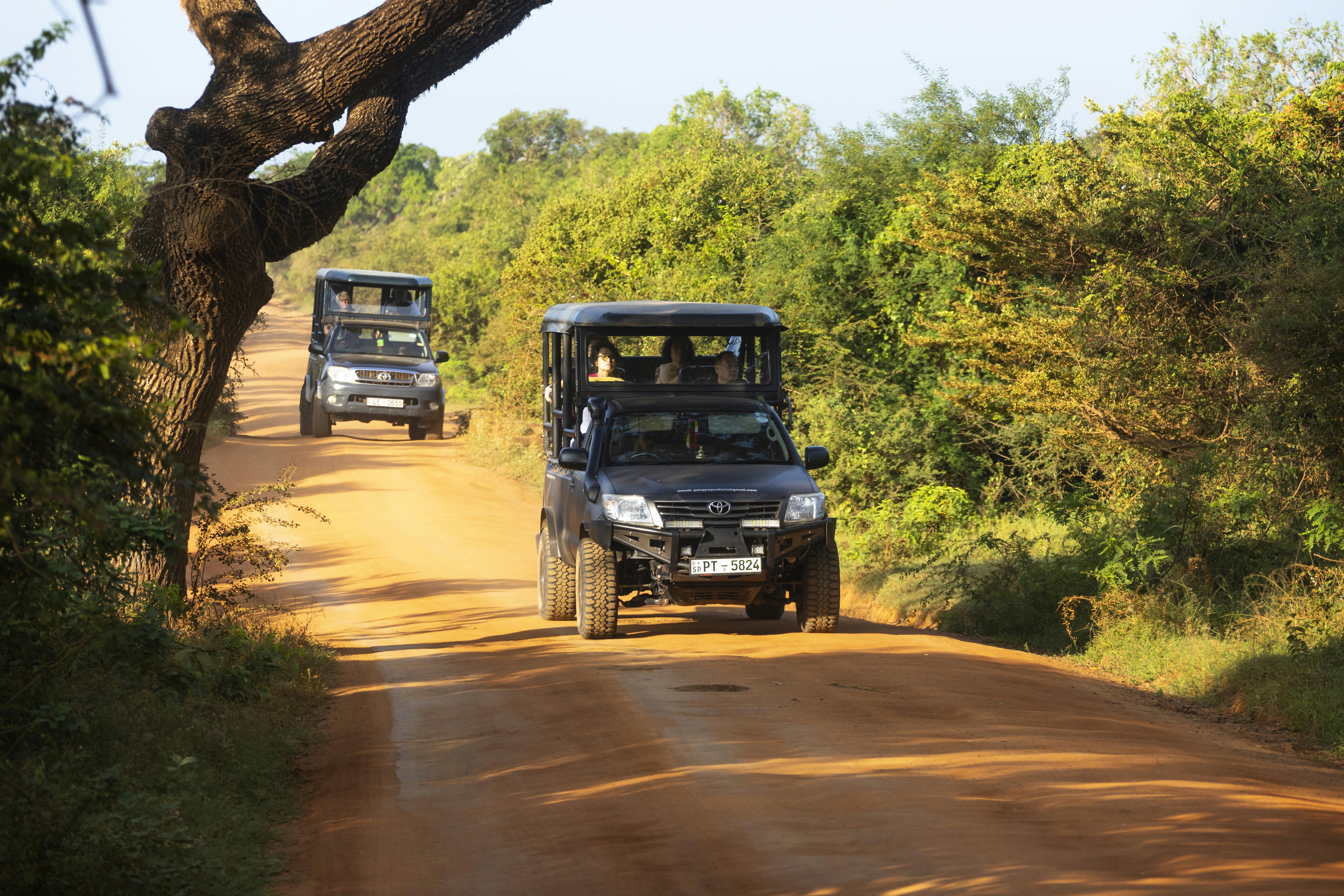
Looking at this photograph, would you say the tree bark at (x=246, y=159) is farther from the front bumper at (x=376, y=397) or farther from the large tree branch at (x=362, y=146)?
the front bumper at (x=376, y=397)

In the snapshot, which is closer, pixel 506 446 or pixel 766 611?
pixel 766 611

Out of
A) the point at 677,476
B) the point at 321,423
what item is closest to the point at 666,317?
the point at 677,476

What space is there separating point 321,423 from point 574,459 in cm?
1777

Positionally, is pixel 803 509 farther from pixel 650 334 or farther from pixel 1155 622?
pixel 1155 622

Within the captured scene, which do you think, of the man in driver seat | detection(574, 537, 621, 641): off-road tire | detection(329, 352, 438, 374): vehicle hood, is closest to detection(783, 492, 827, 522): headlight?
detection(574, 537, 621, 641): off-road tire

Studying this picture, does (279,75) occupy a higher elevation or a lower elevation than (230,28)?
lower

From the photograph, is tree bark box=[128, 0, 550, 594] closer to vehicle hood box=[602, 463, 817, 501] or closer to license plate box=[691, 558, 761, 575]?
vehicle hood box=[602, 463, 817, 501]

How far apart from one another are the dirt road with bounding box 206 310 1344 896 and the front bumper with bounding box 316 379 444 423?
13.9 metres

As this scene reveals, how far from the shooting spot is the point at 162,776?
6.04 metres

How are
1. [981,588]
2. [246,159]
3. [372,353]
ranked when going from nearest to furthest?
[246,159], [981,588], [372,353]

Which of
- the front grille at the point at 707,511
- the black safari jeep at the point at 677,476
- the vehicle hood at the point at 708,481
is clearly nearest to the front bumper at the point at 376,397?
the black safari jeep at the point at 677,476

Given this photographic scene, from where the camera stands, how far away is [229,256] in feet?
31.2

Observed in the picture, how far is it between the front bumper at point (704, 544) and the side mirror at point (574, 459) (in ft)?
1.93

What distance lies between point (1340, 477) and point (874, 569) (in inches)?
258
